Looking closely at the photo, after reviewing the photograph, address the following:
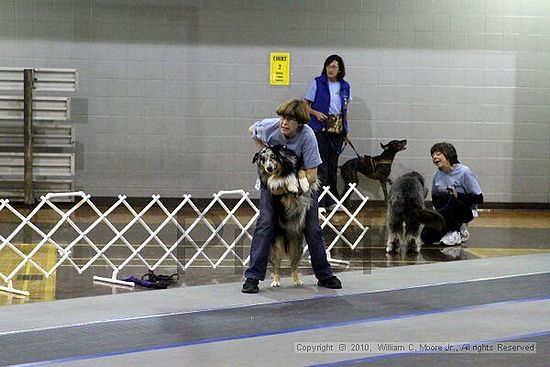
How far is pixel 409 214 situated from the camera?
807cm

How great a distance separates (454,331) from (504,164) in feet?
21.3

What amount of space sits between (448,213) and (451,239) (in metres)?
0.23

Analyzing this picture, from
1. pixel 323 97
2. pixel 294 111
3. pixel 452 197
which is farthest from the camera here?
pixel 323 97

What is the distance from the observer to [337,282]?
6.47 metres

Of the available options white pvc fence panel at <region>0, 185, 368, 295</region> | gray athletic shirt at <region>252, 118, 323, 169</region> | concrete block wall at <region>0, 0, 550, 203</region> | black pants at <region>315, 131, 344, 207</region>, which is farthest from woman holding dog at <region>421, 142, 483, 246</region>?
gray athletic shirt at <region>252, 118, 323, 169</region>

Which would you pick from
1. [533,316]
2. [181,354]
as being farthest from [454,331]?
[181,354]

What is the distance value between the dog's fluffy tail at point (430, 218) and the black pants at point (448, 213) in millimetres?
564

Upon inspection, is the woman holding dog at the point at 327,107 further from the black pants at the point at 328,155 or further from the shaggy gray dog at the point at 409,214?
the shaggy gray dog at the point at 409,214

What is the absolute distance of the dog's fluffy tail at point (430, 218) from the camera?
314 inches

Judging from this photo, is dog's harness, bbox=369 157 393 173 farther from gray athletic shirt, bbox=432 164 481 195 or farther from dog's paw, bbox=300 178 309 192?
dog's paw, bbox=300 178 309 192

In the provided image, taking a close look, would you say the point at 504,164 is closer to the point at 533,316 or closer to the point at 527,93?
the point at 527,93

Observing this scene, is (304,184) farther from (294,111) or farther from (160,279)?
(160,279)

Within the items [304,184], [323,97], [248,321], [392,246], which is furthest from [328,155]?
[248,321]

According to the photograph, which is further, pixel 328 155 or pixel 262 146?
pixel 328 155
